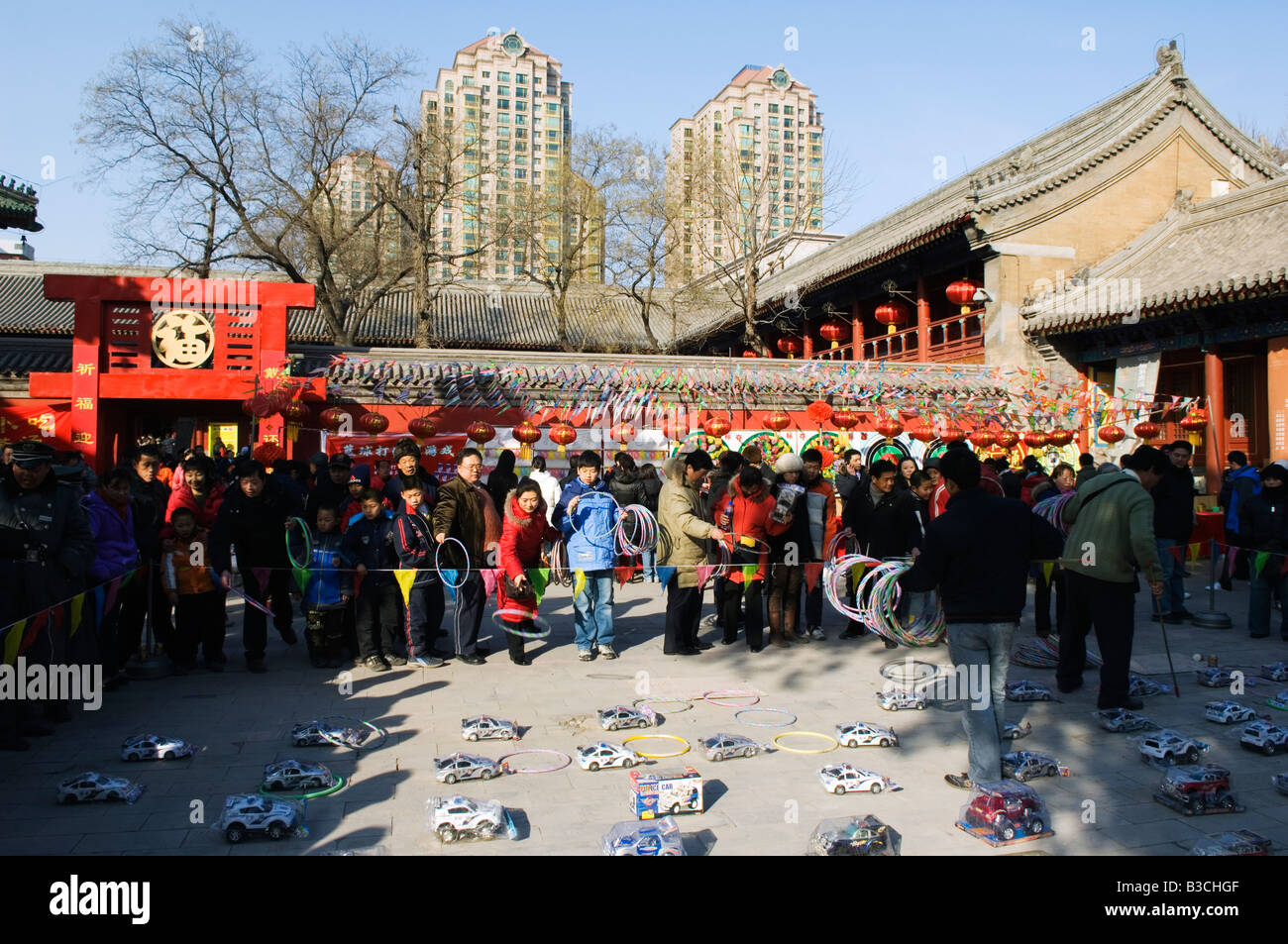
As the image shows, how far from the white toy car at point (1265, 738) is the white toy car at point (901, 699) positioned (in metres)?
1.83

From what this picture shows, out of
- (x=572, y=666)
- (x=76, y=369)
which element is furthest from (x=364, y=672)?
(x=76, y=369)

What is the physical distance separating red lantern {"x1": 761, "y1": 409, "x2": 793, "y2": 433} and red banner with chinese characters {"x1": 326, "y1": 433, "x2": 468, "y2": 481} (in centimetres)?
487

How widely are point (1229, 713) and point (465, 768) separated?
470 cm

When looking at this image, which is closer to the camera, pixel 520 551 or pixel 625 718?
pixel 625 718

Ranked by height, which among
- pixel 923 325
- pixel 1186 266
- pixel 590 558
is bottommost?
pixel 590 558

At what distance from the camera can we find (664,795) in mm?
4422

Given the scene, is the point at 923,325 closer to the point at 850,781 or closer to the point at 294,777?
the point at 850,781

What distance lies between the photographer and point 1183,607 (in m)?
9.58

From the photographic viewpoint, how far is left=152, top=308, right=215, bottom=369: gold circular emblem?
540 inches

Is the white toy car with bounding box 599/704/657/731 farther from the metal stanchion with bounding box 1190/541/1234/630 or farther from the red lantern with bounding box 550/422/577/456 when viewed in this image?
the red lantern with bounding box 550/422/577/456

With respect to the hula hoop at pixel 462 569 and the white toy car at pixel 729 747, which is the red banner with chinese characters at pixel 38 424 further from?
the white toy car at pixel 729 747

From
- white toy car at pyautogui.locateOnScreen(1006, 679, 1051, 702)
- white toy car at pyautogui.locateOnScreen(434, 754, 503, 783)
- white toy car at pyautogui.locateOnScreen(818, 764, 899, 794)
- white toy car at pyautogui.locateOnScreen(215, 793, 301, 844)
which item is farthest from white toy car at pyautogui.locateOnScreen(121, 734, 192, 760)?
white toy car at pyautogui.locateOnScreen(1006, 679, 1051, 702)

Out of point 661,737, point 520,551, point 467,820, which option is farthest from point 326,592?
point 467,820

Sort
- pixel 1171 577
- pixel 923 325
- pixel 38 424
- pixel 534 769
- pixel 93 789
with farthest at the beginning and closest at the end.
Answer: pixel 923 325, pixel 38 424, pixel 1171 577, pixel 534 769, pixel 93 789
